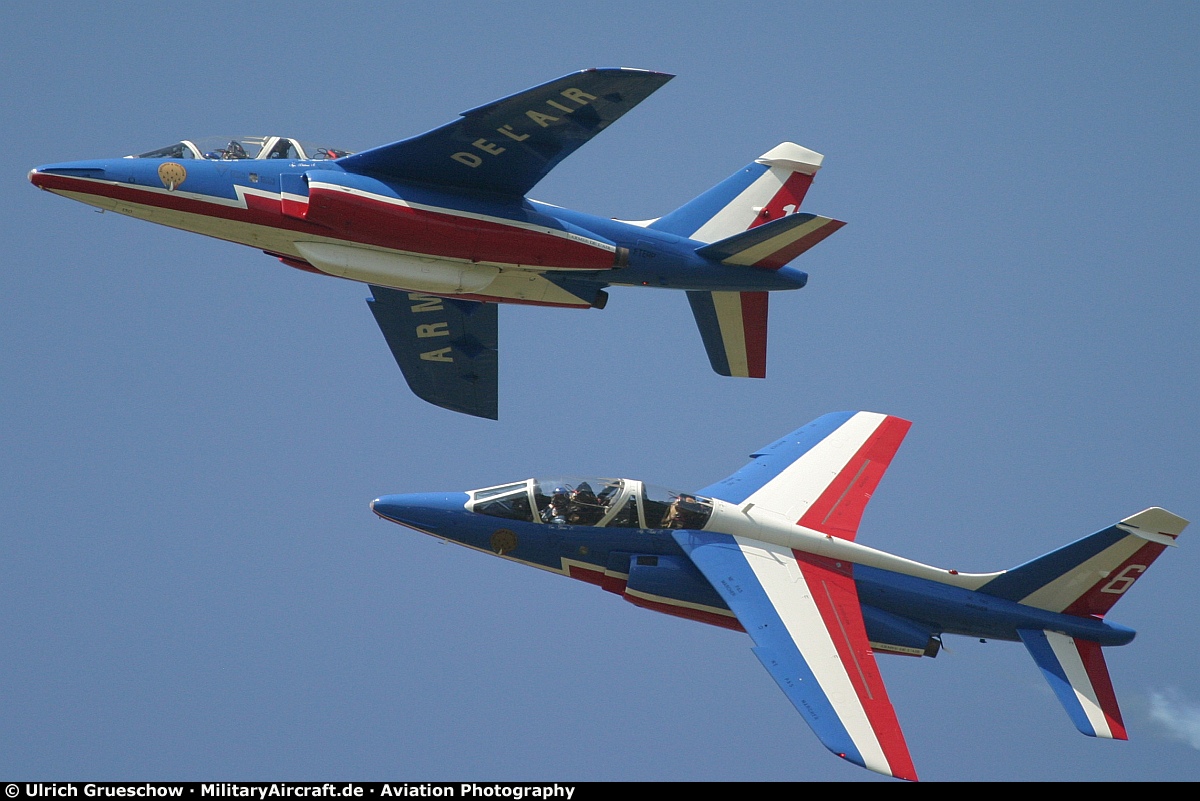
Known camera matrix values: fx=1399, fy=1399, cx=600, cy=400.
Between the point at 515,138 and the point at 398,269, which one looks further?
the point at 398,269

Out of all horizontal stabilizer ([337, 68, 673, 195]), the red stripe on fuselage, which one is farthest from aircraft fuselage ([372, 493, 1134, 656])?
horizontal stabilizer ([337, 68, 673, 195])

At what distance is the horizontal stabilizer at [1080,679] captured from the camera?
26.0 meters

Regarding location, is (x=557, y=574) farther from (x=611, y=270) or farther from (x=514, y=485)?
(x=611, y=270)

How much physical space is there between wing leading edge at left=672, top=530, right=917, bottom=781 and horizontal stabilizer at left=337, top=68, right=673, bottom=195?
290 inches

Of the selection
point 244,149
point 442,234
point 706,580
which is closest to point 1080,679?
point 706,580

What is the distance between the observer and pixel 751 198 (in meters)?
29.9

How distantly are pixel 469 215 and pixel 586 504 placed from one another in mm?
5747

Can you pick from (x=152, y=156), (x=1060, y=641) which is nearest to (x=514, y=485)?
(x=152, y=156)

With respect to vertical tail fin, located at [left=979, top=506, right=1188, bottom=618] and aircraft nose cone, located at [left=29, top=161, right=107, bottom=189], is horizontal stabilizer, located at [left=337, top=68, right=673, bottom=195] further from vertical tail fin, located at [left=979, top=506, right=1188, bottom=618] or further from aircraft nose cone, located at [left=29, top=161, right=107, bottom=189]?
vertical tail fin, located at [left=979, top=506, right=1188, bottom=618]

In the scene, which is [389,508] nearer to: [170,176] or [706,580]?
[706,580]

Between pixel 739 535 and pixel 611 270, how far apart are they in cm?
564

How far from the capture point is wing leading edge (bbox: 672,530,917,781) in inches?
902

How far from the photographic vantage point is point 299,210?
24.9 metres

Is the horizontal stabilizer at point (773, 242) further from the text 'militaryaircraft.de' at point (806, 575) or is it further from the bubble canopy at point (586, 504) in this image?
the bubble canopy at point (586, 504)
